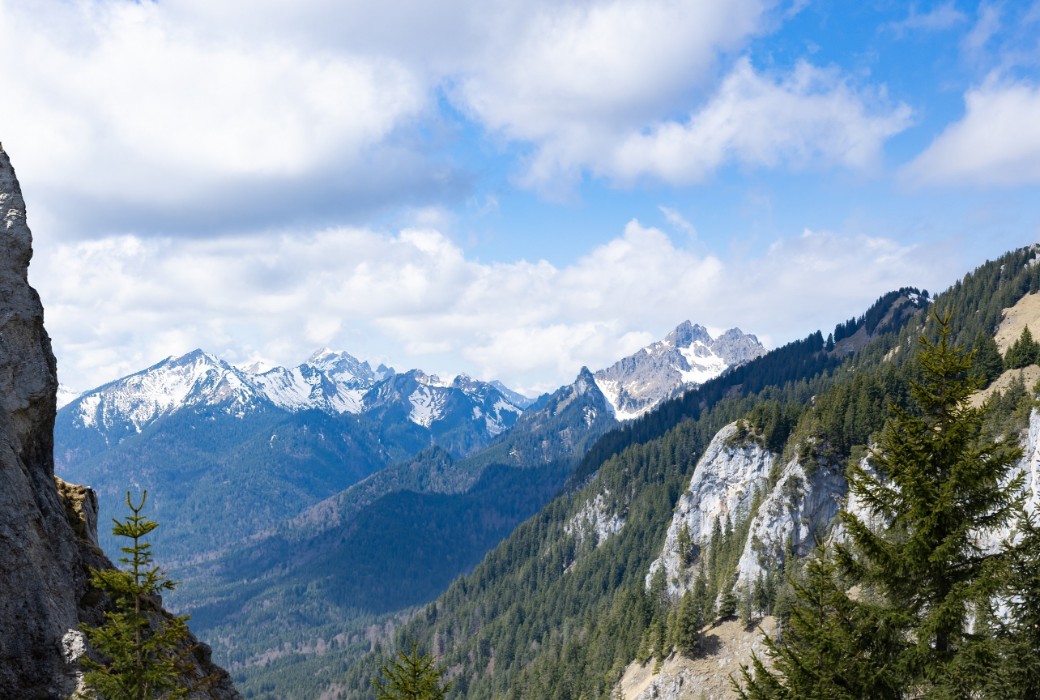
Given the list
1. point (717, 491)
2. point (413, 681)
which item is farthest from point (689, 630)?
point (413, 681)

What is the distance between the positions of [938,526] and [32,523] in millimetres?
32188

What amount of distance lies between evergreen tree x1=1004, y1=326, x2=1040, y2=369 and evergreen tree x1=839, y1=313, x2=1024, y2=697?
107761mm

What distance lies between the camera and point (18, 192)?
1254 inches

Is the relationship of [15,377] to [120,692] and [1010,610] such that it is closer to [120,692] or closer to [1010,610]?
[120,692]

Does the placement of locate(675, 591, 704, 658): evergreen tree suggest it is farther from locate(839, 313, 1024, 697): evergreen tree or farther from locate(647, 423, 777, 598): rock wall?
locate(839, 313, 1024, 697): evergreen tree

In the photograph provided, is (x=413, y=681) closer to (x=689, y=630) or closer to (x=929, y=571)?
(x=929, y=571)

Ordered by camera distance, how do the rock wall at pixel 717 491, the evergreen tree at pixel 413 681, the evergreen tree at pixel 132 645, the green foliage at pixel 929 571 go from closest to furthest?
the green foliage at pixel 929 571 → the evergreen tree at pixel 132 645 → the evergreen tree at pixel 413 681 → the rock wall at pixel 717 491

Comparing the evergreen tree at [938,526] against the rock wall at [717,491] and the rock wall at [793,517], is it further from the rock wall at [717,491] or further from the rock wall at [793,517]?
the rock wall at [717,491]

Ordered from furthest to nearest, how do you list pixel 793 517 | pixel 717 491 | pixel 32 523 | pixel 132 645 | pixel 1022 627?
pixel 717 491 < pixel 793 517 < pixel 32 523 < pixel 132 645 < pixel 1022 627

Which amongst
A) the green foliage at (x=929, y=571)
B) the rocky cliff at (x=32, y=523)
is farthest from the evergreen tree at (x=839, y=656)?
the rocky cliff at (x=32, y=523)

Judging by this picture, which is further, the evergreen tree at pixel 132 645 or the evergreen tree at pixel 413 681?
the evergreen tree at pixel 413 681

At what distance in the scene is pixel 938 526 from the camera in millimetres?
16672

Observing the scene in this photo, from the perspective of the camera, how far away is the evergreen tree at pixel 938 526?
16.1m

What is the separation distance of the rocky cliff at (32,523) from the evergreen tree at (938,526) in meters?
25.9
